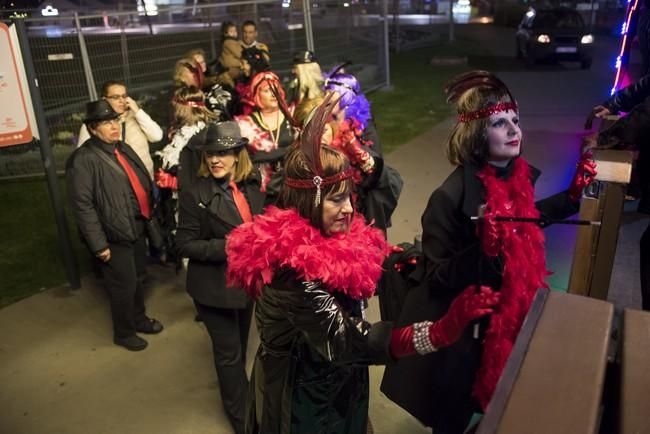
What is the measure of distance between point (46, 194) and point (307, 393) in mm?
7062

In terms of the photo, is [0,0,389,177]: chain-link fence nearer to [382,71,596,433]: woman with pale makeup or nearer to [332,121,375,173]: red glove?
[332,121,375,173]: red glove

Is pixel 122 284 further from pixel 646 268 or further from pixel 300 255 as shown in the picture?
pixel 646 268

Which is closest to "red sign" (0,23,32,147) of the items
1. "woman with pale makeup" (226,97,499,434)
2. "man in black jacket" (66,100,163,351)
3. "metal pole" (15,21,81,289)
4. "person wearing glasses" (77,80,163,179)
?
"metal pole" (15,21,81,289)

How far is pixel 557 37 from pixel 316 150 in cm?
1648

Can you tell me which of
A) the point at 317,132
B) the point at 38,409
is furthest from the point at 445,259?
the point at 38,409

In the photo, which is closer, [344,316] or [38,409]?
[344,316]

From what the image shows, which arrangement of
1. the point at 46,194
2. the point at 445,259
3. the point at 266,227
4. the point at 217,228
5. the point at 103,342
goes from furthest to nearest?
the point at 46,194, the point at 103,342, the point at 217,228, the point at 445,259, the point at 266,227

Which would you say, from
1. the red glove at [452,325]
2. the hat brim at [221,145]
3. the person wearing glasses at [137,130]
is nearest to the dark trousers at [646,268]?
the red glove at [452,325]

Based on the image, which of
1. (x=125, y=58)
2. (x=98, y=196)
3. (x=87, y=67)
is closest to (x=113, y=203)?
(x=98, y=196)

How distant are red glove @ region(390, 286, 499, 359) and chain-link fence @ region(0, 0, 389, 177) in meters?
6.52

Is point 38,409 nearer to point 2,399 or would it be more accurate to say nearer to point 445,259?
point 2,399

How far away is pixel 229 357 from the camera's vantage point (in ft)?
11.6

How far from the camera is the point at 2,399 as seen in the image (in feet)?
13.4

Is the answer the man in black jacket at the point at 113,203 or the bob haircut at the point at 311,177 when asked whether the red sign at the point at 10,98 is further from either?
the bob haircut at the point at 311,177
